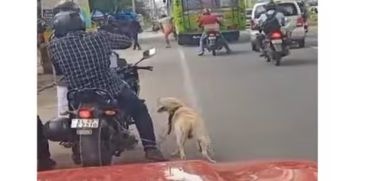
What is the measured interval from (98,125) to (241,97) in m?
0.40

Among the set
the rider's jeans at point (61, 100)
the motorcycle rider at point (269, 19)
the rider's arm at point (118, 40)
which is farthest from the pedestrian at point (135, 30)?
the motorcycle rider at point (269, 19)

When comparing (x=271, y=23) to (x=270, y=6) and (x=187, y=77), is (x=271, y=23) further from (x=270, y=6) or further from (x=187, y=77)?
(x=187, y=77)

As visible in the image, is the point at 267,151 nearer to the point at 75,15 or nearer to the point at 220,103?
the point at 220,103

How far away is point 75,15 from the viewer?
1504 millimetres

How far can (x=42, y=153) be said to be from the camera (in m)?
1.50

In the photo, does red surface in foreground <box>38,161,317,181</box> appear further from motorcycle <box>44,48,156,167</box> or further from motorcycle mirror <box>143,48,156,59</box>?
motorcycle mirror <box>143,48,156,59</box>

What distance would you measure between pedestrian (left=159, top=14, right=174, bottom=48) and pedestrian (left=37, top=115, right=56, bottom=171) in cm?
41

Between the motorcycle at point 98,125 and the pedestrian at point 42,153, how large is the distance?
0.04 metres

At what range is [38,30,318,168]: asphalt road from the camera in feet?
4.98

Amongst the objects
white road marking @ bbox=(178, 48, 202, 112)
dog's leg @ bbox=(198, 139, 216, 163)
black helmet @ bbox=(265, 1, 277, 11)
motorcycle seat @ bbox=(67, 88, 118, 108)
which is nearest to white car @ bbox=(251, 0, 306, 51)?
black helmet @ bbox=(265, 1, 277, 11)

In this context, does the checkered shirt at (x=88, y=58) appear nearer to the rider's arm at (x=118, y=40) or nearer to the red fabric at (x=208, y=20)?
the rider's arm at (x=118, y=40)

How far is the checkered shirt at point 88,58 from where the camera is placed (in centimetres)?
151
